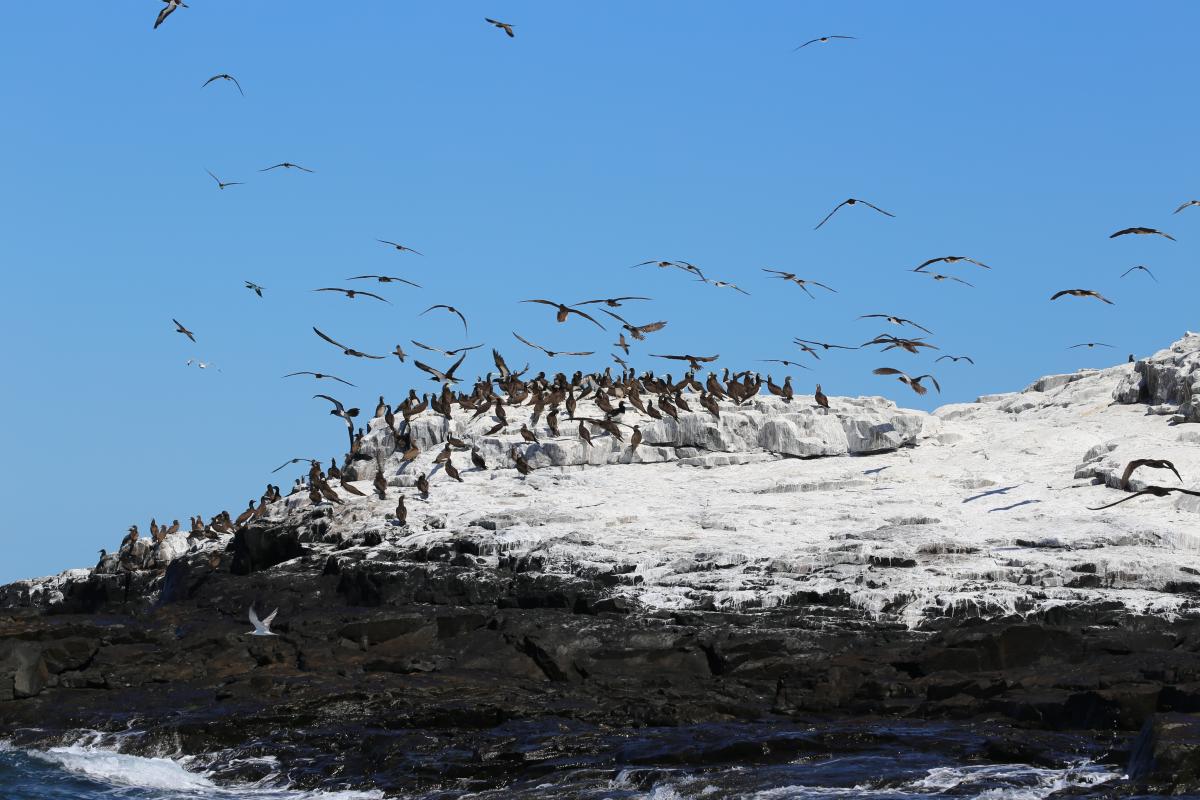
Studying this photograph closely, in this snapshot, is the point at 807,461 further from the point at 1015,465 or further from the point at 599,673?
the point at 599,673

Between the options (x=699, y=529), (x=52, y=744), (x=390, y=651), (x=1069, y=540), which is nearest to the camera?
(x=52, y=744)

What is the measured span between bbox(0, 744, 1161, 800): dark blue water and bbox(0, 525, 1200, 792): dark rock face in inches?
A: 20.5

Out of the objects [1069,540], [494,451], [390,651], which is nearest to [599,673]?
[390,651]

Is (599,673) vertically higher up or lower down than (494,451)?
lower down

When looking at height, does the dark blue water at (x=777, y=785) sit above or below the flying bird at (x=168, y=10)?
below

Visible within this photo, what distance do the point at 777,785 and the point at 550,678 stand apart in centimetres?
751

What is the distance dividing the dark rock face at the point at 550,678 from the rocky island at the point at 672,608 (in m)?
0.06

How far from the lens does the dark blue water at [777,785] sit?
1706 cm

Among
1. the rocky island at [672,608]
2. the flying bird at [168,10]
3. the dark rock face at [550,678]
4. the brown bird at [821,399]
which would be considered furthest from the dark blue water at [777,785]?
the brown bird at [821,399]

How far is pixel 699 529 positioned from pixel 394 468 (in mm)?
10405

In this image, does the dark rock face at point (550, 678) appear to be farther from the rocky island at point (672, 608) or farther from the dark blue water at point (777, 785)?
the dark blue water at point (777, 785)

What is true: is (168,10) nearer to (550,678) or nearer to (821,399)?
(550,678)

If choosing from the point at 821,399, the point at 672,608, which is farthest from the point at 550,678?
the point at 821,399

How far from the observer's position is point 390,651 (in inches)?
1021
